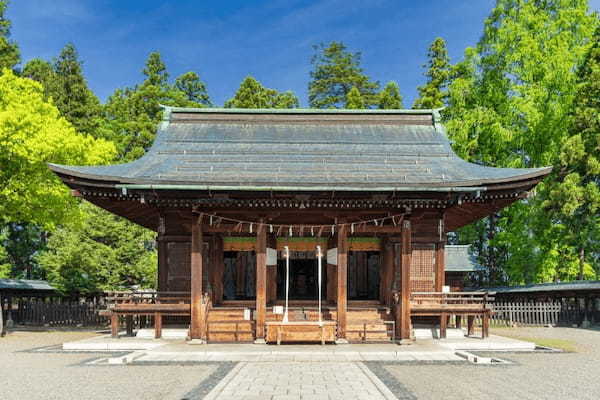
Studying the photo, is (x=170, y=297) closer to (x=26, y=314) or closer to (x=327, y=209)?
(x=327, y=209)

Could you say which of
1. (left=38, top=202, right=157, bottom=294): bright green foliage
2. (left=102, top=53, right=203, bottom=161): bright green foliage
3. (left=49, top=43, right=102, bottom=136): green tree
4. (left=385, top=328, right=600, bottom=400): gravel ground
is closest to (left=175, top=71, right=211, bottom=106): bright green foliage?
(left=102, top=53, right=203, bottom=161): bright green foliage

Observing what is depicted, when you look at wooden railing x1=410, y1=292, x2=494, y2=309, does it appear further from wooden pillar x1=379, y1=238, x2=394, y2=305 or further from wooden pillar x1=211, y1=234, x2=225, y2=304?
wooden pillar x1=211, y1=234, x2=225, y2=304

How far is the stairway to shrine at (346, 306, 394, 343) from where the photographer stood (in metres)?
15.8

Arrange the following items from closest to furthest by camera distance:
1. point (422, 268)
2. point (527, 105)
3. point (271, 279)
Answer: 1. point (422, 268)
2. point (271, 279)
3. point (527, 105)

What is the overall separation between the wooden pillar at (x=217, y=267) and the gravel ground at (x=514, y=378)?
791 centimetres

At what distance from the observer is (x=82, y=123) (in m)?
40.0

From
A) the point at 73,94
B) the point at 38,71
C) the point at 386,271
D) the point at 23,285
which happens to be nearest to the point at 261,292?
the point at 386,271

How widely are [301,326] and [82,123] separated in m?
32.4

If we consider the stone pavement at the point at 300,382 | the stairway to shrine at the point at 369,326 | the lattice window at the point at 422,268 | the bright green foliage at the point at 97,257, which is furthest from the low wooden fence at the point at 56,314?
the lattice window at the point at 422,268

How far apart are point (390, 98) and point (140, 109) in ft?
78.6

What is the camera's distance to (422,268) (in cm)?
1745

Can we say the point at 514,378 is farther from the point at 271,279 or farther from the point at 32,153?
the point at 32,153

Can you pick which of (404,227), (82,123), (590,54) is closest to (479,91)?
(590,54)

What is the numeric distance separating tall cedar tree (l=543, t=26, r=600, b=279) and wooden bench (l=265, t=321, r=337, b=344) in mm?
17531
